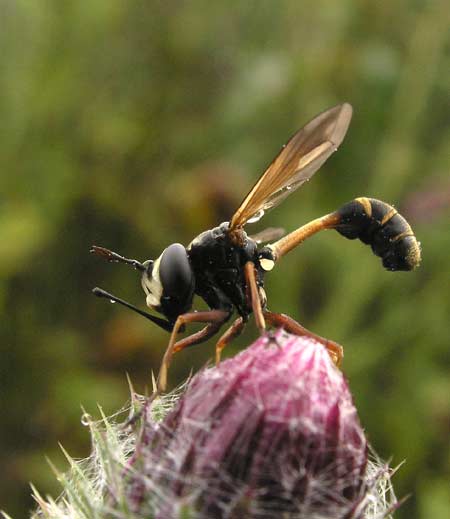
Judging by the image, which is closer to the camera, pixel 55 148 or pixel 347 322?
pixel 347 322

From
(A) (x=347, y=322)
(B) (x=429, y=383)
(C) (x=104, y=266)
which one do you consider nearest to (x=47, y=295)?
(C) (x=104, y=266)

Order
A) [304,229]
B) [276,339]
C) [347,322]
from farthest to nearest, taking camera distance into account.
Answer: [347,322], [304,229], [276,339]

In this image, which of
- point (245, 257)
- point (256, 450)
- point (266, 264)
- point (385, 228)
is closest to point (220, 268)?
point (245, 257)

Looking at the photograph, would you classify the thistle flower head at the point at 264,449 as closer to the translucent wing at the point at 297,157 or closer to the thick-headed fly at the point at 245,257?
the thick-headed fly at the point at 245,257

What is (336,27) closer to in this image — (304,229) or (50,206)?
(50,206)

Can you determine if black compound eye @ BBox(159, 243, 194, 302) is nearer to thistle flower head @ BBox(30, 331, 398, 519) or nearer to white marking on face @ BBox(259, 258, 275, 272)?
white marking on face @ BBox(259, 258, 275, 272)

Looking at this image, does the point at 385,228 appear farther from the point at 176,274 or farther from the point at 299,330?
the point at 176,274

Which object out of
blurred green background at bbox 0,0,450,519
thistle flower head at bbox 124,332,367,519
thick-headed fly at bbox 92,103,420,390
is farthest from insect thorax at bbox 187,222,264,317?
blurred green background at bbox 0,0,450,519
